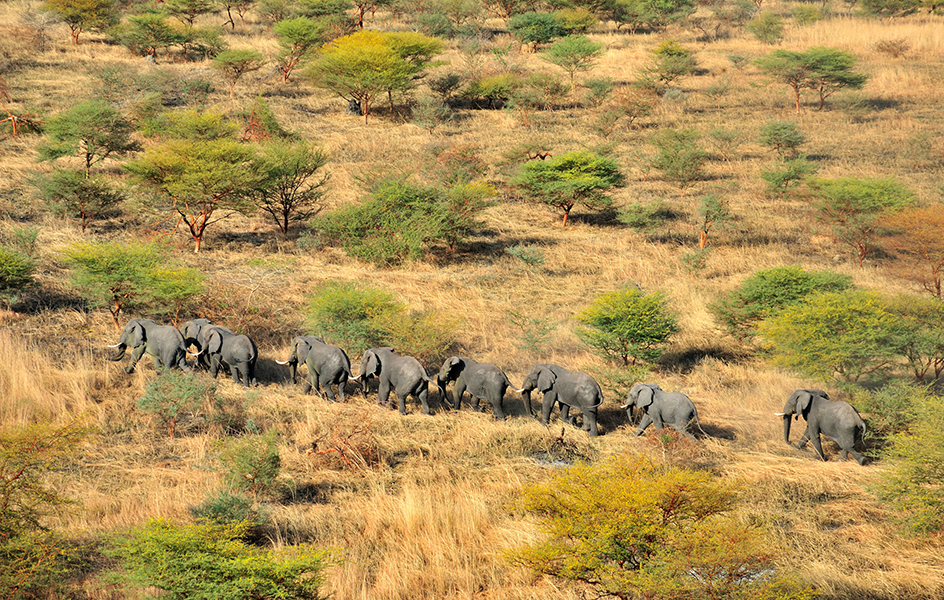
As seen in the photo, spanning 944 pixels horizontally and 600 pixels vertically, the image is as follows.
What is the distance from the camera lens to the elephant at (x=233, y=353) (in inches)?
420

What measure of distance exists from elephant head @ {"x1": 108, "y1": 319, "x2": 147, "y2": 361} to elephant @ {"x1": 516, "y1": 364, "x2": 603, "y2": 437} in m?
5.78

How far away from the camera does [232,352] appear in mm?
10711

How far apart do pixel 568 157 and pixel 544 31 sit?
63.8 feet

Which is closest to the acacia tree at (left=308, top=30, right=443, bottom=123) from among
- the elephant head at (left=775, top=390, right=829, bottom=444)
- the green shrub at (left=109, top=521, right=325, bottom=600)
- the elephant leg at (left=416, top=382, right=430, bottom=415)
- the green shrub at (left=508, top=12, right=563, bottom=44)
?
the green shrub at (left=508, top=12, right=563, bottom=44)

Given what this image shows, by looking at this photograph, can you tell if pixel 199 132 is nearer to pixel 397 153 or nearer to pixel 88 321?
pixel 397 153

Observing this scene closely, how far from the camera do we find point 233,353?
1070 centimetres

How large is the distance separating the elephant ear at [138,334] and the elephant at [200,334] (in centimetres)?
61

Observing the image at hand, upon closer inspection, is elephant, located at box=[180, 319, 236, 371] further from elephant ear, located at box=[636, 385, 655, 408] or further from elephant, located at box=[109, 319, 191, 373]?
elephant ear, located at box=[636, 385, 655, 408]

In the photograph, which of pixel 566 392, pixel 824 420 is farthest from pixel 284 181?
pixel 824 420

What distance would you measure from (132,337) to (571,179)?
12.4m

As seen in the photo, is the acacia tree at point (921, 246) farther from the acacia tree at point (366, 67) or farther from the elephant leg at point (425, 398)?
the acacia tree at point (366, 67)

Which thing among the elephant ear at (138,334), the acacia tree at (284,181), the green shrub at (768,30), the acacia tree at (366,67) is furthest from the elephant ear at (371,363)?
the green shrub at (768,30)

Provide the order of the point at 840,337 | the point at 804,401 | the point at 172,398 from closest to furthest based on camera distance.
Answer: the point at 172,398 → the point at 804,401 → the point at 840,337

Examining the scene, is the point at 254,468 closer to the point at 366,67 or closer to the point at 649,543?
the point at 649,543
